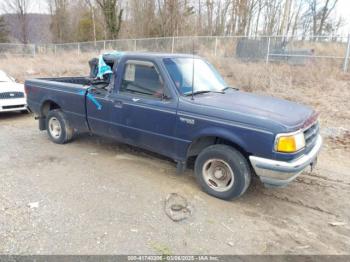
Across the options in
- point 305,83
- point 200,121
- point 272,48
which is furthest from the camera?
point 272,48

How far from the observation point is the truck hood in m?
3.41

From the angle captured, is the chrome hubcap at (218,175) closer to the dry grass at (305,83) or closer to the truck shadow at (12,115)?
the dry grass at (305,83)

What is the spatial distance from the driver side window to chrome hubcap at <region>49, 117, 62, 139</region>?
2.10 meters

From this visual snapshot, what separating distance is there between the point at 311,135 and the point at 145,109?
2334 millimetres

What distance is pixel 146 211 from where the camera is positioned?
140 inches

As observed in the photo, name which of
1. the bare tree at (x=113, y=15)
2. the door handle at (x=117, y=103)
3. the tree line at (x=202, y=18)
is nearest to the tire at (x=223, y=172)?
the door handle at (x=117, y=103)

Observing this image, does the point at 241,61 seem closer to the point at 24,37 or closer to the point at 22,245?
the point at 22,245

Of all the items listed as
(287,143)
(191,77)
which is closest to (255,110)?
(287,143)

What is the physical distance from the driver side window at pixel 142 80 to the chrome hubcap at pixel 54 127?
82.9 inches

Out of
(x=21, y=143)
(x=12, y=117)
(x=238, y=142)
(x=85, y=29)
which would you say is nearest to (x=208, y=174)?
(x=238, y=142)

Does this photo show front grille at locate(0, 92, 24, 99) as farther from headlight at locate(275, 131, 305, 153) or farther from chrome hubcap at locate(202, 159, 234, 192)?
headlight at locate(275, 131, 305, 153)

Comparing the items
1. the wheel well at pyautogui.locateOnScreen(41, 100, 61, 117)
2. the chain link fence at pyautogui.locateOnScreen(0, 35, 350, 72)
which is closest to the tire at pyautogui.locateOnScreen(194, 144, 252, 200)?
the wheel well at pyautogui.locateOnScreen(41, 100, 61, 117)

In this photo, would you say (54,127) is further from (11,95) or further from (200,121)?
(200,121)

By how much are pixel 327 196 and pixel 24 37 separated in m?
48.8
